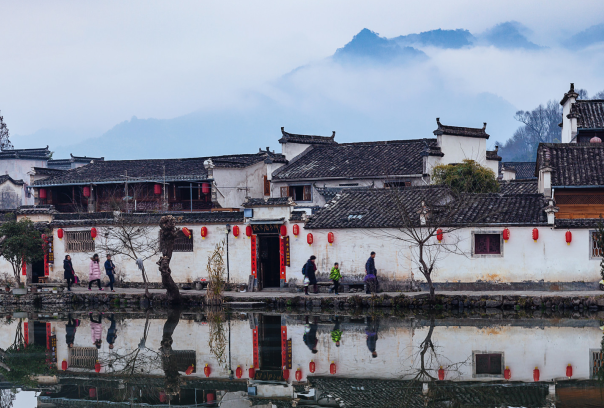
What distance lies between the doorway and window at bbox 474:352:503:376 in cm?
1375

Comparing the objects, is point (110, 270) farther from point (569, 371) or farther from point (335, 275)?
point (569, 371)

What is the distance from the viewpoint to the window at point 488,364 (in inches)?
592

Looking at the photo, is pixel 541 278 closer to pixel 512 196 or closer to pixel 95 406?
pixel 512 196

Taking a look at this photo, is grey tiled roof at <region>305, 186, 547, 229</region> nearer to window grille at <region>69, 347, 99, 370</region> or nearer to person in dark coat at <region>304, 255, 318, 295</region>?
person in dark coat at <region>304, 255, 318, 295</region>

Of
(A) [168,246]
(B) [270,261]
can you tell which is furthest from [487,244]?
(A) [168,246]

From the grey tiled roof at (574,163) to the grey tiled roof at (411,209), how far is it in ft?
4.13

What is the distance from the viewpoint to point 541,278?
2541cm

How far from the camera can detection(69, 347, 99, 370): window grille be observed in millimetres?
17812

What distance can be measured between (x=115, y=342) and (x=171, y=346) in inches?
82.2

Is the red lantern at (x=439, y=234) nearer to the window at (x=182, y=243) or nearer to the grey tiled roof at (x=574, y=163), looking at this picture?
the grey tiled roof at (x=574, y=163)

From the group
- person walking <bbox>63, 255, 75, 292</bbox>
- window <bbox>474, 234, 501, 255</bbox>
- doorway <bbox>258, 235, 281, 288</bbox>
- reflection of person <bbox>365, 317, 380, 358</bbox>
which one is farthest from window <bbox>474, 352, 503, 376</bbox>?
person walking <bbox>63, 255, 75, 292</bbox>

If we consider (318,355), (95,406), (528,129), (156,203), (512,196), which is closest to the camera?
(95,406)

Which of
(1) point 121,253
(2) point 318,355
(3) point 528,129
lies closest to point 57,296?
(1) point 121,253

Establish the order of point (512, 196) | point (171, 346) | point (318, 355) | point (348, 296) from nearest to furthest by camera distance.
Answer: point (318, 355) → point (171, 346) → point (348, 296) → point (512, 196)
